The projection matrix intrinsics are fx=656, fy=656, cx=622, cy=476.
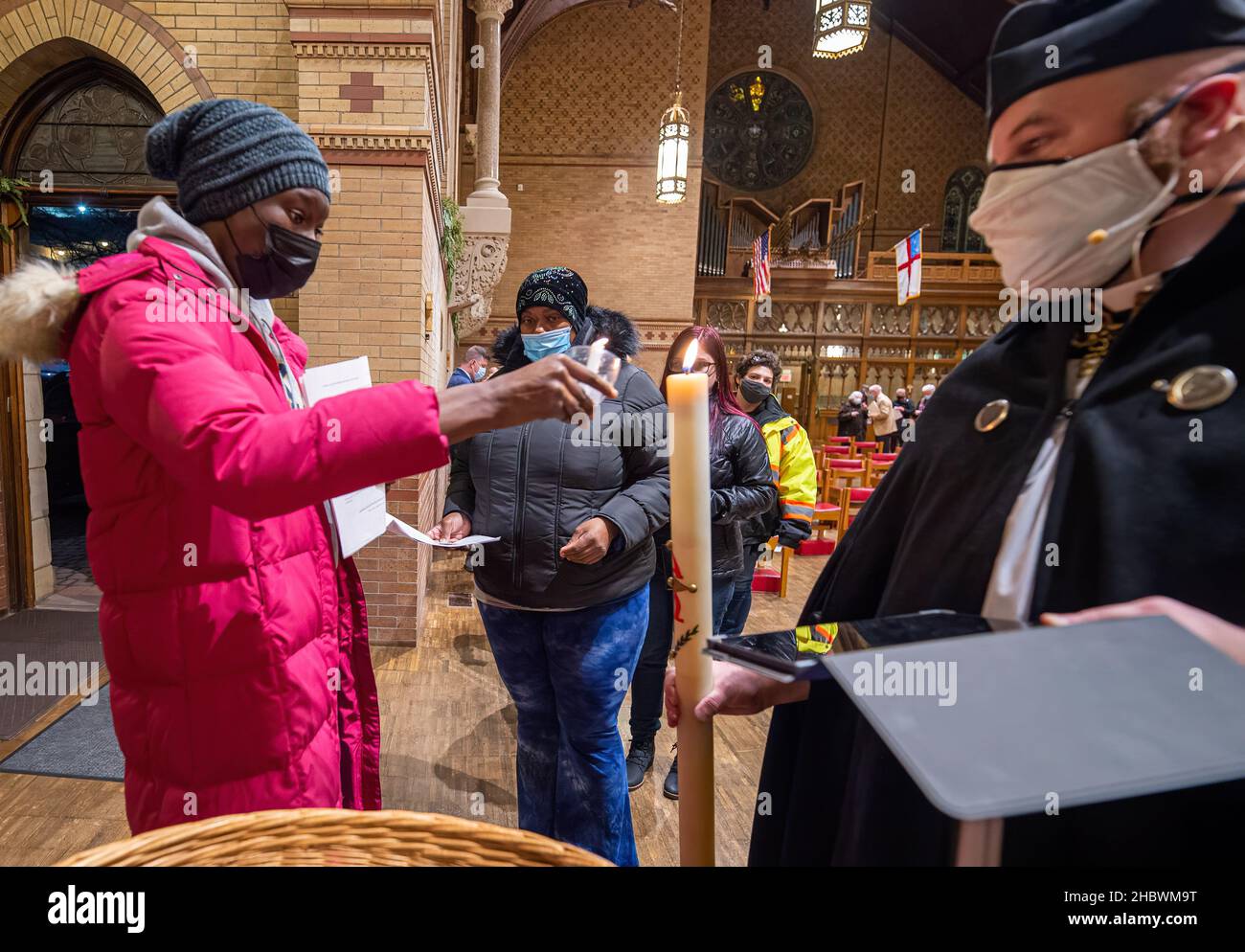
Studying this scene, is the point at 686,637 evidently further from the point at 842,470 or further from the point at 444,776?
the point at 842,470

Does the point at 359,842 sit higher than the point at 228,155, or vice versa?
the point at 228,155

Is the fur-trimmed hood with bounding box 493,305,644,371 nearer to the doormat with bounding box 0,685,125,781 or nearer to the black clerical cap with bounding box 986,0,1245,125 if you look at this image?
the black clerical cap with bounding box 986,0,1245,125

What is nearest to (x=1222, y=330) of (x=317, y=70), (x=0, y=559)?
(x=317, y=70)

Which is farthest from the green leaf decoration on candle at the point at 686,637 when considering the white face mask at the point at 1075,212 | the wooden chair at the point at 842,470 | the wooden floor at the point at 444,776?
the wooden chair at the point at 842,470

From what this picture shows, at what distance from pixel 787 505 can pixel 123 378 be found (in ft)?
10.3

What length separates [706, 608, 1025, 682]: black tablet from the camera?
54 cm

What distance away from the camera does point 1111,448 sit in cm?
72

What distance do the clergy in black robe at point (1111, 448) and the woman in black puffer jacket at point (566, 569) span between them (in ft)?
3.63

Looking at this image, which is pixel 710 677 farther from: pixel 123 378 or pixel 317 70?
pixel 317 70

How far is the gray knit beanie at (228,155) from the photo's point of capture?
110 centimetres

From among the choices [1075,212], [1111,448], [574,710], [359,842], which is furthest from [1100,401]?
[574,710]

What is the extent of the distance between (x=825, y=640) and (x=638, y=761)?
97.2 inches

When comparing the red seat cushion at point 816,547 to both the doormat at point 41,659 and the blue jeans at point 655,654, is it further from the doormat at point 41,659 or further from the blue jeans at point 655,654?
the doormat at point 41,659

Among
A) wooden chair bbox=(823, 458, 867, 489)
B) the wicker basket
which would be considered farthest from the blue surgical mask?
wooden chair bbox=(823, 458, 867, 489)
